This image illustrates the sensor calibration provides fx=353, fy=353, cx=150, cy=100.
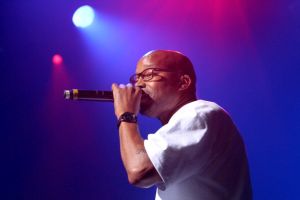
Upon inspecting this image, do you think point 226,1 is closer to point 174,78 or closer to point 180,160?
point 174,78

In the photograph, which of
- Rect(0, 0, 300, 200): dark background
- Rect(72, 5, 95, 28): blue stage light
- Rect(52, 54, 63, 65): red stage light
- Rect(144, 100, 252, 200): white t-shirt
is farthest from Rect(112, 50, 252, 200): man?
Rect(72, 5, 95, 28): blue stage light

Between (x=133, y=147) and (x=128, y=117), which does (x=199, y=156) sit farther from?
(x=128, y=117)

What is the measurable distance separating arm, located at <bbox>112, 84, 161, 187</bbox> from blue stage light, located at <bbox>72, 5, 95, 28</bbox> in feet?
6.00

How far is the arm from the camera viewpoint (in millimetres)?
973

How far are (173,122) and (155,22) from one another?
219cm

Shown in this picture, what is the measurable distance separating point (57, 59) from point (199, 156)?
2.10 m

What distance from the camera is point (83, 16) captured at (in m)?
3.01

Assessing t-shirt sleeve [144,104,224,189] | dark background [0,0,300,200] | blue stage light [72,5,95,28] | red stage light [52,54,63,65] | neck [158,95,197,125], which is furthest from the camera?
blue stage light [72,5,95,28]

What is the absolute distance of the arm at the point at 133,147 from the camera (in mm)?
973

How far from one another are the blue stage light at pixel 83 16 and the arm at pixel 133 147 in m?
1.83

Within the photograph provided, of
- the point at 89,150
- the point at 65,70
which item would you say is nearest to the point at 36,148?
the point at 89,150

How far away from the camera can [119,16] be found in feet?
10.2

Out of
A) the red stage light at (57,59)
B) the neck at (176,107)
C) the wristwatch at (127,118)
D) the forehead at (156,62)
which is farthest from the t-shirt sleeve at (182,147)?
the red stage light at (57,59)

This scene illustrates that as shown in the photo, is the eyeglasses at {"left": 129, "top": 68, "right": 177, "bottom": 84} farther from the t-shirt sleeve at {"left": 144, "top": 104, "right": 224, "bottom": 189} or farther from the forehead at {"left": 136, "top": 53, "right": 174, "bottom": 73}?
the t-shirt sleeve at {"left": 144, "top": 104, "right": 224, "bottom": 189}
